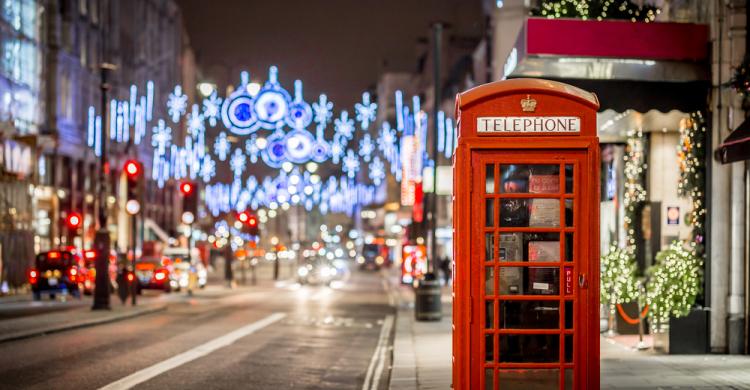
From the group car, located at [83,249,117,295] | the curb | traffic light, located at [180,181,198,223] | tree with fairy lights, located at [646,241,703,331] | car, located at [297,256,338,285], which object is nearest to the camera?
tree with fairy lights, located at [646,241,703,331]

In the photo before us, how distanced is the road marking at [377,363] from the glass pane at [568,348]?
16.1ft

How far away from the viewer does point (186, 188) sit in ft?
134

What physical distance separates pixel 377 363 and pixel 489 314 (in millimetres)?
8018

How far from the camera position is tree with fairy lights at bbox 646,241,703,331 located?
16891mm

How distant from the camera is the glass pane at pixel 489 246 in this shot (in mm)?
10086

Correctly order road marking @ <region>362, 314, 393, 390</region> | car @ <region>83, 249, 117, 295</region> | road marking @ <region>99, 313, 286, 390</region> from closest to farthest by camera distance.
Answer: road marking @ <region>99, 313, 286, 390</region>, road marking @ <region>362, 314, 393, 390</region>, car @ <region>83, 249, 117, 295</region>

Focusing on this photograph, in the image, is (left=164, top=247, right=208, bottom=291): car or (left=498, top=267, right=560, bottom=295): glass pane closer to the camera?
(left=498, top=267, right=560, bottom=295): glass pane

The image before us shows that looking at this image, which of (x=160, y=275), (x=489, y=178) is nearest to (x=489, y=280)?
(x=489, y=178)

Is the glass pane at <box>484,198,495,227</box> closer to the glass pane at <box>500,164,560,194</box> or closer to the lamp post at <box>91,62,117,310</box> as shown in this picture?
the glass pane at <box>500,164,560,194</box>

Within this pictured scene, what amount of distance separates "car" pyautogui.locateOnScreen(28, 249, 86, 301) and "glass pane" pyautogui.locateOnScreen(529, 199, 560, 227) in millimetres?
29937

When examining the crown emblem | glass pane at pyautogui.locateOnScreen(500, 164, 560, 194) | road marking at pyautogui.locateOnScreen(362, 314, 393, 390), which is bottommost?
road marking at pyautogui.locateOnScreen(362, 314, 393, 390)

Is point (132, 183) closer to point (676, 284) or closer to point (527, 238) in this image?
point (676, 284)

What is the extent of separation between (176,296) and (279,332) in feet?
63.3

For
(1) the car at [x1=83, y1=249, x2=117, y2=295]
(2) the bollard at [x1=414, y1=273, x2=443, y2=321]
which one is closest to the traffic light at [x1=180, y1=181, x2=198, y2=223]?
(1) the car at [x1=83, y1=249, x2=117, y2=295]
